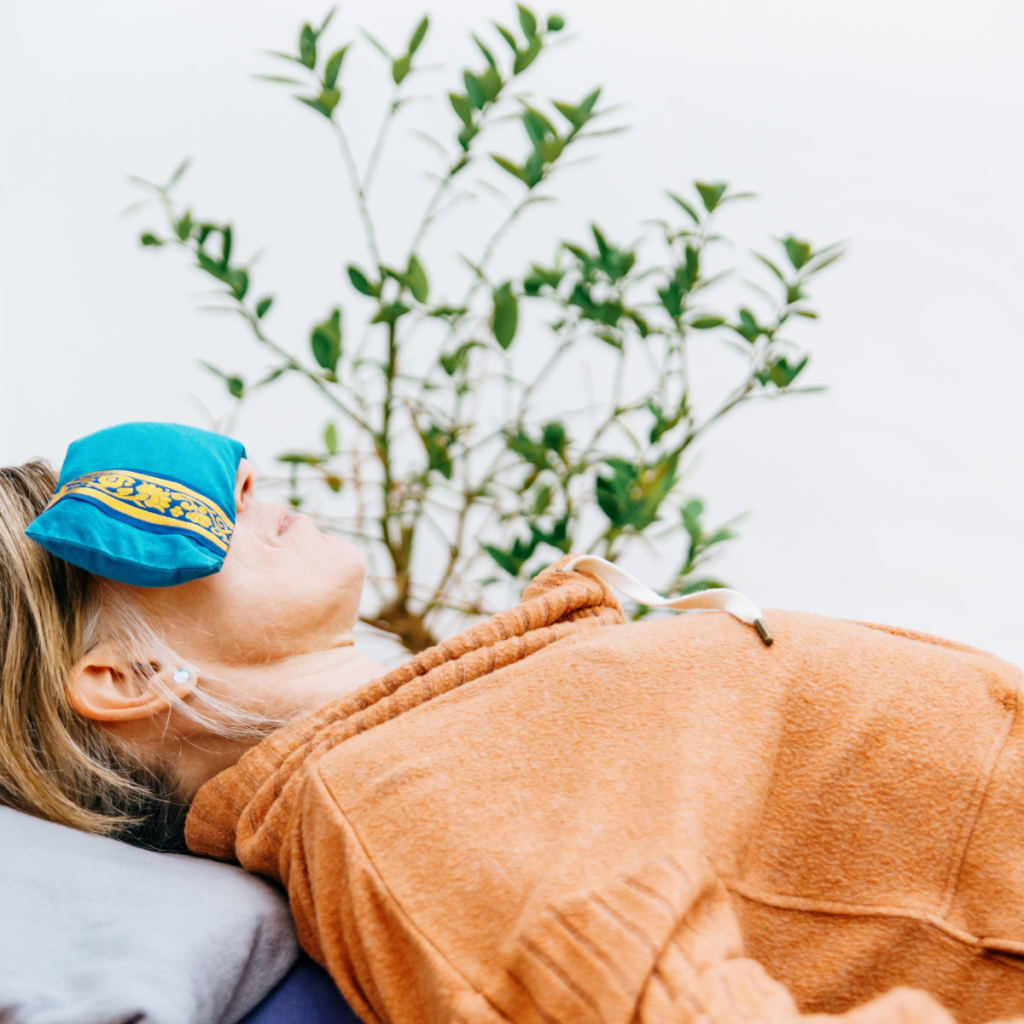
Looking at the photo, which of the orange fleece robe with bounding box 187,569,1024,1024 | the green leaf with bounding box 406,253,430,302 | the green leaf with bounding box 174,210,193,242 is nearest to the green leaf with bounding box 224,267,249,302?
the green leaf with bounding box 174,210,193,242

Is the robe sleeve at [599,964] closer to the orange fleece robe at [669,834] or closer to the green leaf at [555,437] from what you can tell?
the orange fleece robe at [669,834]

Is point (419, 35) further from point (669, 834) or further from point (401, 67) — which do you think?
point (669, 834)

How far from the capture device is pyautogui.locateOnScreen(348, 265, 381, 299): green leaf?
114cm

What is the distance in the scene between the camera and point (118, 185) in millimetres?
1819

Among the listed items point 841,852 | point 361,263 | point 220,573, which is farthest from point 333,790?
point 361,263

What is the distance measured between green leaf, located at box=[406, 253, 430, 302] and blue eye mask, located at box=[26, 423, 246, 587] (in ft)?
1.28

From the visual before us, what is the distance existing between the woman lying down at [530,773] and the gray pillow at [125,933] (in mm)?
54

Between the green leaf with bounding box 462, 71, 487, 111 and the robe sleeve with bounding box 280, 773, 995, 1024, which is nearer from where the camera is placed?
the robe sleeve with bounding box 280, 773, 995, 1024

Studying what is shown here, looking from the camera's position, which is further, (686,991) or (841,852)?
(841,852)

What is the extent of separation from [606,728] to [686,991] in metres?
0.21

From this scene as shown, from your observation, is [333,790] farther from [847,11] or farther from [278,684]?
[847,11]

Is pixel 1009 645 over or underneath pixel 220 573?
underneath

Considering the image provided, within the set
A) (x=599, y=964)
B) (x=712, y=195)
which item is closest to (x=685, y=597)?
(x=599, y=964)

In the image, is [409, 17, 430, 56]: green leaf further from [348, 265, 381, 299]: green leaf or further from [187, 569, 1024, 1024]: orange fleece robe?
[187, 569, 1024, 1024]: orange fleece robe
